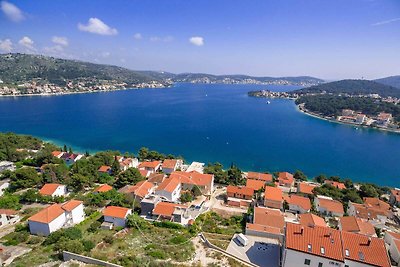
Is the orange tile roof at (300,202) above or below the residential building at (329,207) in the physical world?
above

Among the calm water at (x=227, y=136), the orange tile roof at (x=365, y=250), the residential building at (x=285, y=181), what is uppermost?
the orange tile roof at (x=365, y=250)

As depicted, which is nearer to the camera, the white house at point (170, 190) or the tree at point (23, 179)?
the white house at point (170, 190)

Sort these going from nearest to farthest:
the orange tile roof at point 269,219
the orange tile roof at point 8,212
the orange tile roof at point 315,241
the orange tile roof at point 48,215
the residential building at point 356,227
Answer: the orange tile roof at point 315,241 → the orange tile roof at point 48,215 → the orange tile roof at point 269,219 → the residential building at point 356,227 → the orange tile roof at point 8,212

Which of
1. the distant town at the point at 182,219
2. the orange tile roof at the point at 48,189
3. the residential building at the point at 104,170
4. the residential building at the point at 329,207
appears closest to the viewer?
the distant town at the point at 182,219

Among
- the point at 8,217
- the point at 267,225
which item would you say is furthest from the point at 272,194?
the point at 8,217

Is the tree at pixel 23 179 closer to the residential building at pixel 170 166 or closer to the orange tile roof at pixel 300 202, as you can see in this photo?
the residential building at pixel 170 166

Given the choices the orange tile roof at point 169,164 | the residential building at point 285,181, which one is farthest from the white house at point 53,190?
the residential building at point 285,181

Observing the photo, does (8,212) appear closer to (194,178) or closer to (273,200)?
(194,178)
